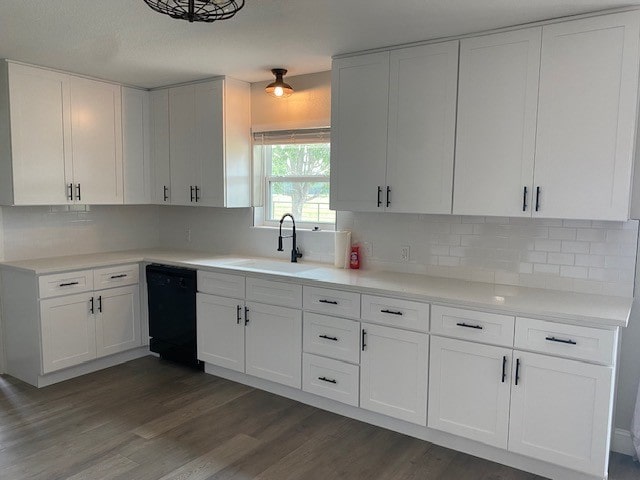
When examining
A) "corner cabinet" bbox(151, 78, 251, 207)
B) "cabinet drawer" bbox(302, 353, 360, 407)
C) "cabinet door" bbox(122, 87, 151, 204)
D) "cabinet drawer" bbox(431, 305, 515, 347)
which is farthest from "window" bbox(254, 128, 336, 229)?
"cabinet drawer" bbox(431, 305, 515, 347)

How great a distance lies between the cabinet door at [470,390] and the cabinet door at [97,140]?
296 centimetres

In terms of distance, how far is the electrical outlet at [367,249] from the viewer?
11.8ft

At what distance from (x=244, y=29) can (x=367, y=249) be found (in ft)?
5.61

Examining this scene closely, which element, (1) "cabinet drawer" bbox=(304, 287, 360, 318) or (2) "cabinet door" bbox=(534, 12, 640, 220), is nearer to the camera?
(2) "cabinet door" bbox=(534, 12, 640, 220)

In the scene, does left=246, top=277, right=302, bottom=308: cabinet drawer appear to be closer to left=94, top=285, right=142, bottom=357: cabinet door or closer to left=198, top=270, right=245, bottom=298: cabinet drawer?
left=198, top=270, right=245, bottom=298: cabinet drawer

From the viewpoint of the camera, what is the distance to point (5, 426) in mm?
2996

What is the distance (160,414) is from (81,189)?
1.92 m

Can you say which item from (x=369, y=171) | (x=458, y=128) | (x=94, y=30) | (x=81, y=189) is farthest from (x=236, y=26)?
(x=81, y=189)

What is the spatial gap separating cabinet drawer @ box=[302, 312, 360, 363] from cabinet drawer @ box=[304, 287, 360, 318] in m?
0.04

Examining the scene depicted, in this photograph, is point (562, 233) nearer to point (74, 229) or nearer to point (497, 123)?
point (497, 123)

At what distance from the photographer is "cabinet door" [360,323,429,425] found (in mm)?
2768

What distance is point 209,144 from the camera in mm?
3996

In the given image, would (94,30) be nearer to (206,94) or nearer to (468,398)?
(206,94)

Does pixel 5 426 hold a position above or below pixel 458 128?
below
